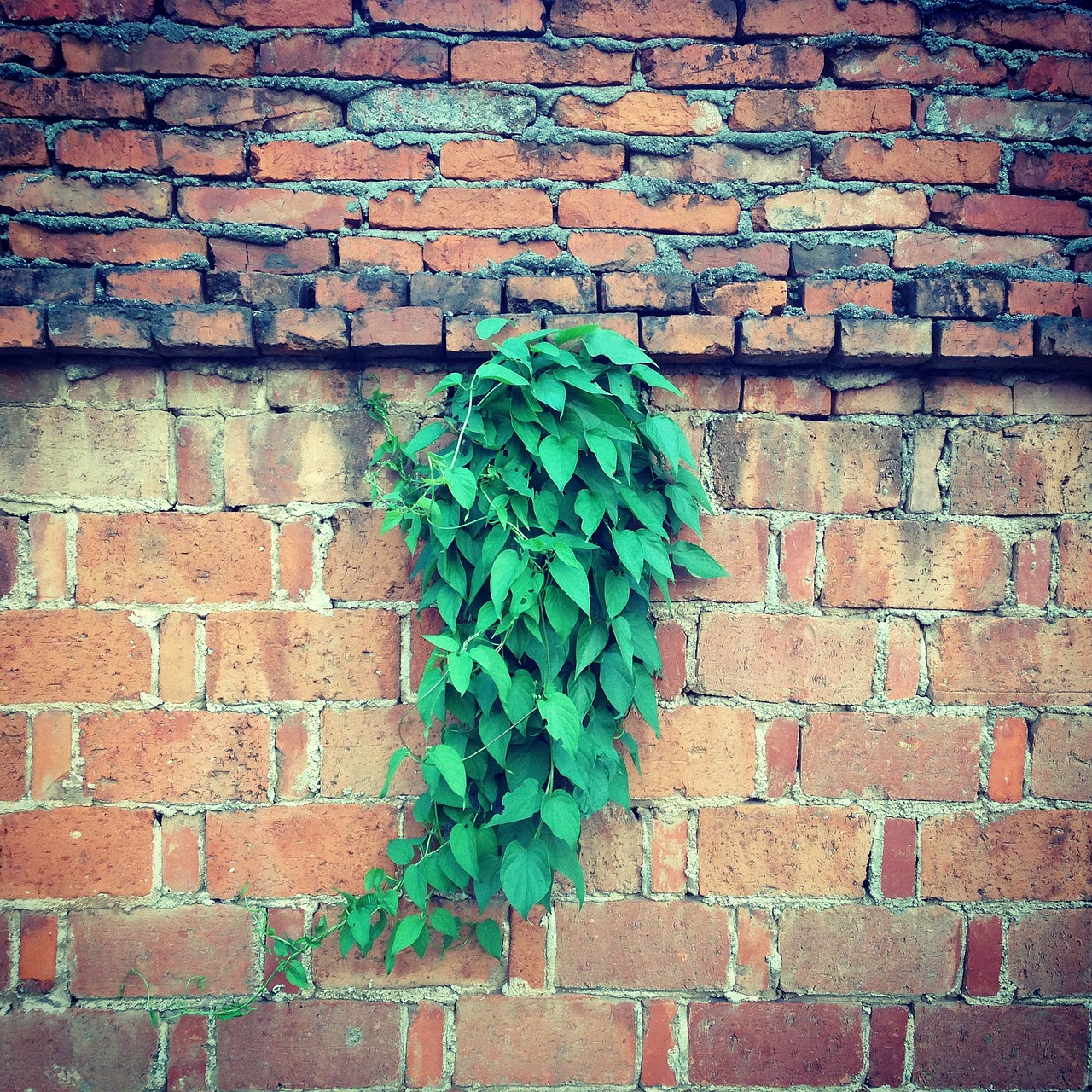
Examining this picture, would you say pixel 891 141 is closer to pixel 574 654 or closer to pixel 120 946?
pixel 574 654

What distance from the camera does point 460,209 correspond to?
59.8 inches

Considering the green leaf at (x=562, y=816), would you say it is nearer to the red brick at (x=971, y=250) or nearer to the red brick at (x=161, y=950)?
the red brick at (x=161, y=950)

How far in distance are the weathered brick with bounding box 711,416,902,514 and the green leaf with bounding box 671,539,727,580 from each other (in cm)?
15

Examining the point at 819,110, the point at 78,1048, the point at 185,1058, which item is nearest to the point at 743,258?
the point at 819,110

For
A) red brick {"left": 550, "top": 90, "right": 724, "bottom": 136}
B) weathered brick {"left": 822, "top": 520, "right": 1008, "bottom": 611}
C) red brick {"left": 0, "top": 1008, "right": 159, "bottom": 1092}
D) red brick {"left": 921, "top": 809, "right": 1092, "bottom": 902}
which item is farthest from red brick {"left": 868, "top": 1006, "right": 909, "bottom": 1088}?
red brick {"left": 550, "top": 90, "right": 724, "bottom": 136}

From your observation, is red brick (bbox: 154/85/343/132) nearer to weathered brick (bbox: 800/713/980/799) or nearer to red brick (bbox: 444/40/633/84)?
red brick (bbox: 444/40/633/84)

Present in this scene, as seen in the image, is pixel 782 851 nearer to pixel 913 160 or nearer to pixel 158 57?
pixel 913 160

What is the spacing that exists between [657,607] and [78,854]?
127 centimetres

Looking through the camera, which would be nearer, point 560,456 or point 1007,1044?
point 560,456

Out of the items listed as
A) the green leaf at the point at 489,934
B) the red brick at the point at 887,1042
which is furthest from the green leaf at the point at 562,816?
the red brick at the point at 887,1042

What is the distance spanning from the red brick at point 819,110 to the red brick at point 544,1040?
5.93 feet

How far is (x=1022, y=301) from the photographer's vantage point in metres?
1.51

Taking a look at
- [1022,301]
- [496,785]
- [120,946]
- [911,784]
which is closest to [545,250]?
[1022,301]

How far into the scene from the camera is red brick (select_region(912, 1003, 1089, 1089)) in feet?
5.13
